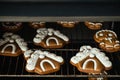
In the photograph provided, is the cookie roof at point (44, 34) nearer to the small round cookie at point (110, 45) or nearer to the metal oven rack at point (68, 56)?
the metal oven rack at point (68, 56)

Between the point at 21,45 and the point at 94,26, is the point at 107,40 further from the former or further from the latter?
the point at 21,45

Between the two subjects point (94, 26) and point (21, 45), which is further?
point (94, 26)

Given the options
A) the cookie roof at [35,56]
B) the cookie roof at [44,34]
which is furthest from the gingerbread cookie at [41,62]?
the cookie roof at [44,34]

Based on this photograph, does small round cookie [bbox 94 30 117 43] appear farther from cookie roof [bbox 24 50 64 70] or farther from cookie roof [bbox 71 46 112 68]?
cookie roof [bbox 24 50 64 70]

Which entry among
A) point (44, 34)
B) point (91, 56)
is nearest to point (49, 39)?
point (44, 34)

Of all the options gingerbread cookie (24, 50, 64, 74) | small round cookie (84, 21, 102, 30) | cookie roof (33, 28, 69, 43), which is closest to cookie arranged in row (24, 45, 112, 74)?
gingerbread cookie (24, 50, 64, 74)

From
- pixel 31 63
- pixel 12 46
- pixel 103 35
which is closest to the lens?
pixel 31 63
